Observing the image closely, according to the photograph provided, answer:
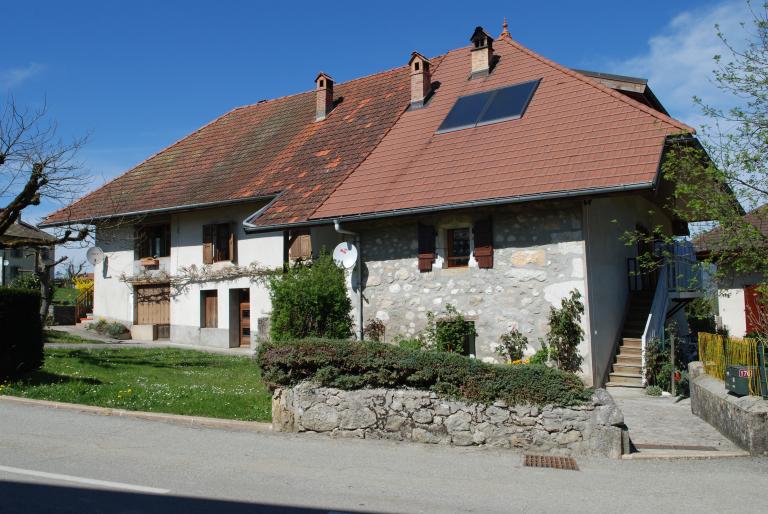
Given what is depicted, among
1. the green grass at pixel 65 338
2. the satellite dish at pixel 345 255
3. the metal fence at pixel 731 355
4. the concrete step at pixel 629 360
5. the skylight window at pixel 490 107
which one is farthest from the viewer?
the green grass at pixel 65 338

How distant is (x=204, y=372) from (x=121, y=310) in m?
10.8

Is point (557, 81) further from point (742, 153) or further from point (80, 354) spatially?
point (80, 354)

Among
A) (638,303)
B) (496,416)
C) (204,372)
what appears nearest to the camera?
(496,416)

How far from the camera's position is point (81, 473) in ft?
20.6

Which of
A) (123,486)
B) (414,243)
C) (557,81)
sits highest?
(557,81)

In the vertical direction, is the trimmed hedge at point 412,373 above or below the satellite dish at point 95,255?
below

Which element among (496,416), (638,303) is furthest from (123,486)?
(638,303)

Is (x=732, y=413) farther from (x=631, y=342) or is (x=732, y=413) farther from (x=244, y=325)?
(x=244, y=325)

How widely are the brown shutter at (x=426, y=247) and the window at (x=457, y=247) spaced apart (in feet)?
1.03

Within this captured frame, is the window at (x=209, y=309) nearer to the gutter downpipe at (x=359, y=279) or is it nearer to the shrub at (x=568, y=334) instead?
the gutter downpipe at (x=359, y=279)

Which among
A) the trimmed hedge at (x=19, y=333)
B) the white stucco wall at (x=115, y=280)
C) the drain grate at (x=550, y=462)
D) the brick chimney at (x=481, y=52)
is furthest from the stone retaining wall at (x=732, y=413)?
the white stucco wall at (x=115, y=280)

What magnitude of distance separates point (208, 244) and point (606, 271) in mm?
12442

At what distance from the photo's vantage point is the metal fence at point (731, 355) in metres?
8.20

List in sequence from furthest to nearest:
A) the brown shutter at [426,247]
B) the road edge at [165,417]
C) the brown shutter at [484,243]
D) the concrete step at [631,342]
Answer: the brown shutter at [426,247], the concrete step at [631,342], the brown shutter at [484,243], the road edge at [165,417]
